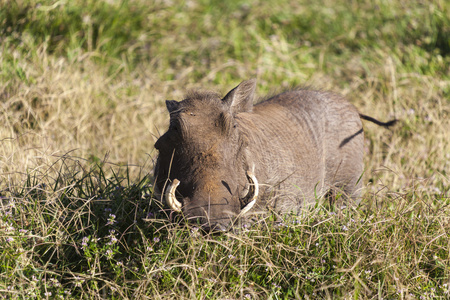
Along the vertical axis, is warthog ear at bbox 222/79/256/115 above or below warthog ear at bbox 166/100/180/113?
below

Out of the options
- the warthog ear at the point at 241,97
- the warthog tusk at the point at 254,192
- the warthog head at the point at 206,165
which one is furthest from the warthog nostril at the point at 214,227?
the warthog ear at the point at 241,97

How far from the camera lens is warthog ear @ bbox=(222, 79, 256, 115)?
3459 mm

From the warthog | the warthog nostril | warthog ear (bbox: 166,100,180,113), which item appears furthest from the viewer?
warthog ear (bbox: 166,100,180,113)

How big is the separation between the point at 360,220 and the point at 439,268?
0.51 metres

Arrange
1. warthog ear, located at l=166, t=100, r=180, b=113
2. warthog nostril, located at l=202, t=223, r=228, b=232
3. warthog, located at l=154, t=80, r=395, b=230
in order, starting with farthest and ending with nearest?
1. warthog ear, located at l=166, t=100, r=180, b=113
2. warthog, located at l=154, t=80, r=395, b=230
3. warthog nostril, located at l=202, t=223, r=228, b=232

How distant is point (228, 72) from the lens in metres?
6.98

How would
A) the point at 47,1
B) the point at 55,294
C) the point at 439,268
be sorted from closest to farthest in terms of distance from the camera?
the point at 55,294 < the point at 439,268 < the point at 47,1

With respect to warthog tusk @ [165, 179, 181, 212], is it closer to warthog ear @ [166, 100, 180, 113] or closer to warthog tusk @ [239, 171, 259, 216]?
warthog tusk @ [239, 171, 259, 216]

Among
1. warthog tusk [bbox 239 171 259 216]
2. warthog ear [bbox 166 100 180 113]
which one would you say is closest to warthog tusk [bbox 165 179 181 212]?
warthog tusk [bbox 239 171 259 216]

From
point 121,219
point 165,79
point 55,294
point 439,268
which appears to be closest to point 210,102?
point 121,219

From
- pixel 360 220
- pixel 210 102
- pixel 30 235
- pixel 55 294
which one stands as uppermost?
pixel 210 102

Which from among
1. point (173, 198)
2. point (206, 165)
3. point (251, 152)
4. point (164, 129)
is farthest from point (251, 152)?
point (164, 129)

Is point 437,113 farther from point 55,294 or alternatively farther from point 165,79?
point 55,294

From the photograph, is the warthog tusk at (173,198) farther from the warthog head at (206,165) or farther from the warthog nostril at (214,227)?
the warthog nostril at (214,227)
